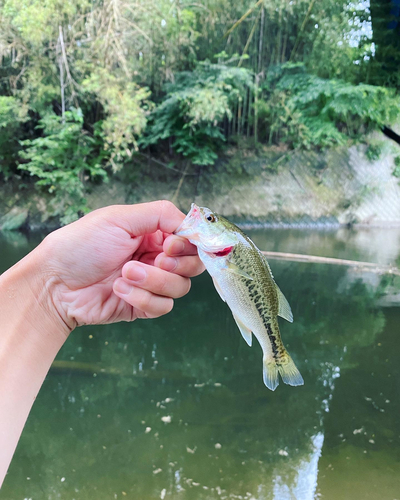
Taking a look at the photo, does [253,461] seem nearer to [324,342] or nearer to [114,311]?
[114,311]

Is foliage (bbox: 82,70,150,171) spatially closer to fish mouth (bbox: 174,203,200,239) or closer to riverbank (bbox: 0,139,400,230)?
riverbank (bbox: 0,139,400,230)

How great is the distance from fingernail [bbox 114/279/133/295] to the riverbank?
10083 mm

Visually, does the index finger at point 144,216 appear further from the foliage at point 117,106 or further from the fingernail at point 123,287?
the foliage at point 117,106

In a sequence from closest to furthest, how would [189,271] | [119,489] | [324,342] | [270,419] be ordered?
[189,271], [119,489], [270,419], [324,342]

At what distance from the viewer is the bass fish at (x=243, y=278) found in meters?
1.16

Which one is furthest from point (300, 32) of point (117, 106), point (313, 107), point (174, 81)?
point (117, 106)

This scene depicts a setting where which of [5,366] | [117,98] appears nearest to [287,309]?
[5,366]

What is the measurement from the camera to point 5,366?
1140 millimetres

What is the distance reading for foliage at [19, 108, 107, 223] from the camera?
30.1 ft

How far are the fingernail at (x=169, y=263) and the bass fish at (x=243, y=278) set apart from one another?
14cm

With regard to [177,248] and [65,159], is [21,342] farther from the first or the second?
[65,159]

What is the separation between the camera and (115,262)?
137 cm

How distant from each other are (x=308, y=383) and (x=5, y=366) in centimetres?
270

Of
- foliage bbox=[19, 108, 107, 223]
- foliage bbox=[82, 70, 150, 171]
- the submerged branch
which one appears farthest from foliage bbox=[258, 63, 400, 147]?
the submerged branch
